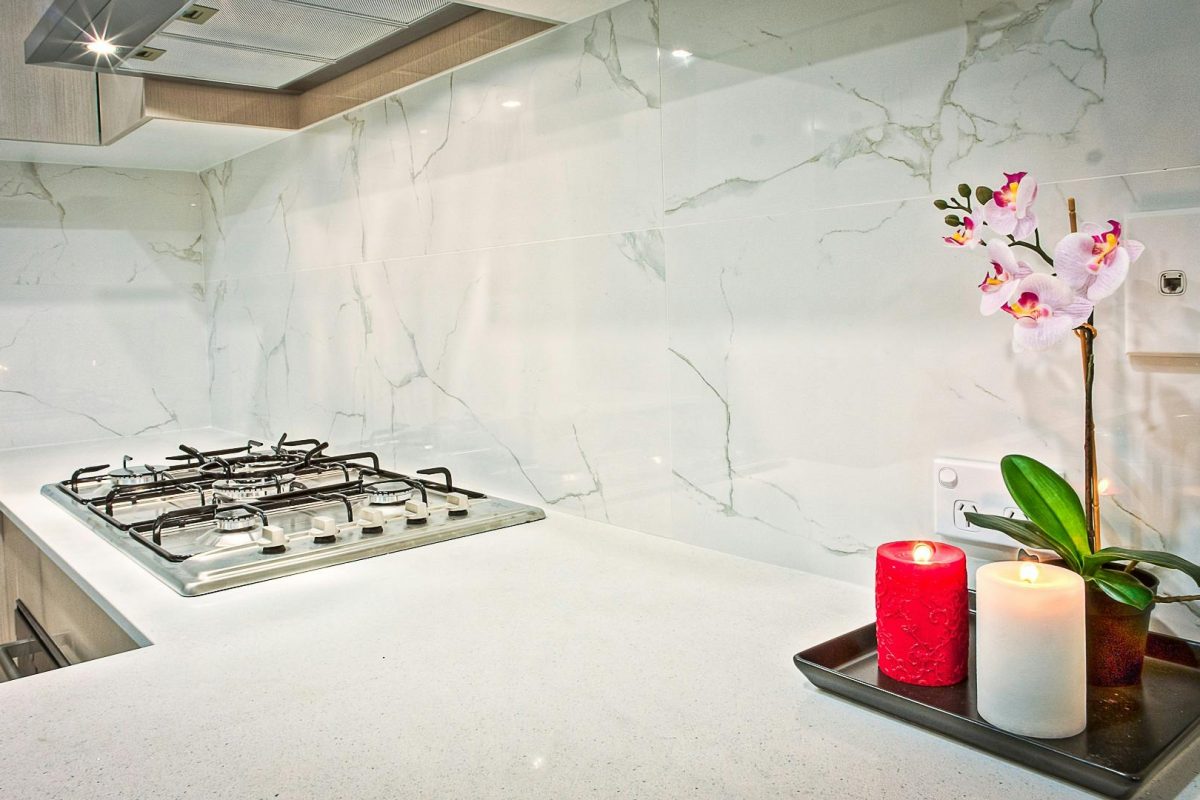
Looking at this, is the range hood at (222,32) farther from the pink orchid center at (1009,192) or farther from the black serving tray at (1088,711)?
the black serving tray at (1088,711)

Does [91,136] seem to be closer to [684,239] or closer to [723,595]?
[684,239]

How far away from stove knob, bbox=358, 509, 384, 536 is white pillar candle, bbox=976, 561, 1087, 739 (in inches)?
35.4

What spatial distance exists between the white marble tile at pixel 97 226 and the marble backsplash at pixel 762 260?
3.15 ft

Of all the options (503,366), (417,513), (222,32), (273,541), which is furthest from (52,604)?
(222,32)

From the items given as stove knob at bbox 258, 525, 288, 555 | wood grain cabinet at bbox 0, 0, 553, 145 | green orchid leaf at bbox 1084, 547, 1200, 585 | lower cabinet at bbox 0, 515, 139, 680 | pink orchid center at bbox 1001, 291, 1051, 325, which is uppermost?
wood grain cabinet at bbox 0, 0, 553, 145

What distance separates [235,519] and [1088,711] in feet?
3.69

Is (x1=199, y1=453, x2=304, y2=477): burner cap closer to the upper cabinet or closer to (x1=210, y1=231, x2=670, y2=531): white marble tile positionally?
(x1=210, y1=231, x2=670, y2=531): white marble tile

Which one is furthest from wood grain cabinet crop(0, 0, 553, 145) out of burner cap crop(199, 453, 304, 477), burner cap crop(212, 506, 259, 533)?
burner cap crop(212, 506, 259, 533)

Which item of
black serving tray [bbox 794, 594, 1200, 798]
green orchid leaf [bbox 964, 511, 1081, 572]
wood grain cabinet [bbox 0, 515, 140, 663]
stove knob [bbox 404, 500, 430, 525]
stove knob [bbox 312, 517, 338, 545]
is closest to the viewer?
black serving tray [bbox 794, 594, 1200, 798]

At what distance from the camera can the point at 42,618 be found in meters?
1.52

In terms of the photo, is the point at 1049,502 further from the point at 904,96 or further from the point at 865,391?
the point at 904,96

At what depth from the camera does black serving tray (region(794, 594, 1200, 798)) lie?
0.64 meters

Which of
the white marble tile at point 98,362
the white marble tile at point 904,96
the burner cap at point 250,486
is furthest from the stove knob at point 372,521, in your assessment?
the white marble tile at point 98,362

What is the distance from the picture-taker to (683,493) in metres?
1.29
